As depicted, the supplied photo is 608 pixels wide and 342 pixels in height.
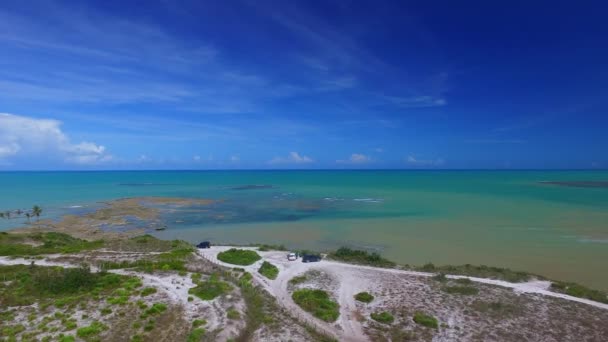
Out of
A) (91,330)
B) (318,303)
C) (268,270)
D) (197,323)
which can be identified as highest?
(91,330)

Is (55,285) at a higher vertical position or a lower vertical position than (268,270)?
higher

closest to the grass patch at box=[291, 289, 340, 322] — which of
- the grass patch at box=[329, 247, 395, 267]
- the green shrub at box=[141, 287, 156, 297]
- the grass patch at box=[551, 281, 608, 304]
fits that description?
the grass patch at box=[329, 247, 395, 267]

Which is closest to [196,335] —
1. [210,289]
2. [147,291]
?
[210,289]

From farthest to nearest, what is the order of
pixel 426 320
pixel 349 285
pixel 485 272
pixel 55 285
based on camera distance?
pixel 485 272, pixel 349 285, pixel 55 285, pixel 426 320

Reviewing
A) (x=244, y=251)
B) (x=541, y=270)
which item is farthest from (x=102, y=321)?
(x=541, y=270)

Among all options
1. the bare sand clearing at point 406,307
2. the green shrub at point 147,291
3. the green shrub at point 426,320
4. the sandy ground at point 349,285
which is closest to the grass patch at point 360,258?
the sandy ground at point 349,285

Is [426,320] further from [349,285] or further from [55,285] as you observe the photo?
[55,285]

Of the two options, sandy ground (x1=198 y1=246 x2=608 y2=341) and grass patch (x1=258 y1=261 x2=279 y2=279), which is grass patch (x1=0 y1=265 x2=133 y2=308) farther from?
grass patch (x1=258 y1=261 x2=279 y2=279)

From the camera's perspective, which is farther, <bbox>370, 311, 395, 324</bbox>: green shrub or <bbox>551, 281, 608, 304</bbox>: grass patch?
<bbox>551, 281, 608, 304</bbox>: grass patch
